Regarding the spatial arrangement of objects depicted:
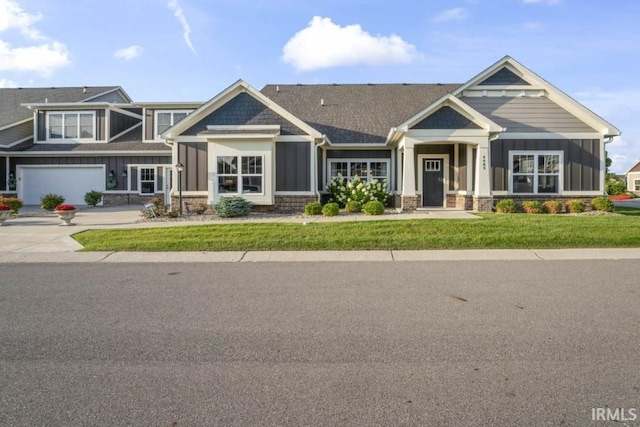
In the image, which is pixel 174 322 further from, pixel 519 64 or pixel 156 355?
pixel 519 64

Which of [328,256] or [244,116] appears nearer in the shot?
[328,256]

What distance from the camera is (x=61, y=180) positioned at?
1032 inches

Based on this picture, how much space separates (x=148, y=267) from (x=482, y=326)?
22.1ft

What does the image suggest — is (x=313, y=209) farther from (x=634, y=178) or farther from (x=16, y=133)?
(x=634, y=178)

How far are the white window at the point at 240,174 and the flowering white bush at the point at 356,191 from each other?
354 cm

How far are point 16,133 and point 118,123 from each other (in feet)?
19.2

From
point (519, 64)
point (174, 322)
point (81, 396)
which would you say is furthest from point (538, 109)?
point (81, 396)

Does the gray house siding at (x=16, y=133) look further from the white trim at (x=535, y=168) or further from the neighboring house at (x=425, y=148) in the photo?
the white trim at (x=535, y=168)

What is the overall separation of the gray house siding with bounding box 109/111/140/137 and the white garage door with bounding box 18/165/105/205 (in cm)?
278

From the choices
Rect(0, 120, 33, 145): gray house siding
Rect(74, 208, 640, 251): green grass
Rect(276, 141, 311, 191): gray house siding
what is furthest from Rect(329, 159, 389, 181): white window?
Rect(0, 120, 33, 145): gray house siding

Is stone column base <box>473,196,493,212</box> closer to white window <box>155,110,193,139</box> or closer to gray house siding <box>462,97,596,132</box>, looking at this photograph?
gray house siding <box>462,97,596,132</box>

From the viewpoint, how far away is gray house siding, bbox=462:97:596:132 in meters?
19.0

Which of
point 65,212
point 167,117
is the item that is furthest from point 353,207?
point 167,117

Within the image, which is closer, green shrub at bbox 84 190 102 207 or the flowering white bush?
the flowering white bush
